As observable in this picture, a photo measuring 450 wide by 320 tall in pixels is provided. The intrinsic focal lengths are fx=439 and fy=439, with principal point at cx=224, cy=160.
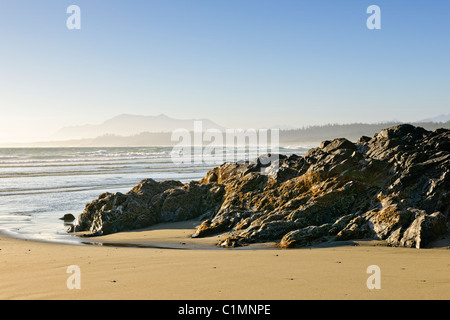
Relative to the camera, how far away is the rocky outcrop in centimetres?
961

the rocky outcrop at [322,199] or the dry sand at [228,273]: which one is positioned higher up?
the rocky outcrop at [322,199]

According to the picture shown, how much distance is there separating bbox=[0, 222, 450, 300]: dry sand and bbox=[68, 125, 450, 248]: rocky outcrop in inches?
26.5

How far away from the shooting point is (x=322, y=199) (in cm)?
1070

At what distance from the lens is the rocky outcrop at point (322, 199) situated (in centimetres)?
961

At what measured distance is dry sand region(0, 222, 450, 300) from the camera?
220 inches

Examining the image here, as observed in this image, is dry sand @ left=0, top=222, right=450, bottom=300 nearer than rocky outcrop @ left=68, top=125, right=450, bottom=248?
Yes

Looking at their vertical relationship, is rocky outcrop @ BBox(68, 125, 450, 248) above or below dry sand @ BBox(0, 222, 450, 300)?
above

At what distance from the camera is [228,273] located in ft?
22.1

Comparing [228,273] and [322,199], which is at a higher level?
[322,199]

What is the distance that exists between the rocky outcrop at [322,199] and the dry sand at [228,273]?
2.21 ft

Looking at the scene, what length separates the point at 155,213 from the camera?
544 inches

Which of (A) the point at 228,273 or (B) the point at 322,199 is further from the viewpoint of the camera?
(B) the point at 322,199

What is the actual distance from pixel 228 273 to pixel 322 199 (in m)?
4.66
